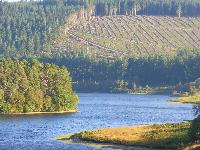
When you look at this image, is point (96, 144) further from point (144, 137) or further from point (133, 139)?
point (144, 137)

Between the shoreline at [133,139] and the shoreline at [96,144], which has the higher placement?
the shoreline at [133,139]

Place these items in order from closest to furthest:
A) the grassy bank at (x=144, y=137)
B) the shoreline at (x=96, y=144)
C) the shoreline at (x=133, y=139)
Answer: the shoreline at (x=133, y=139), the grassy bank at (x=144, y=137), the shoreline at (x=96, y=144)

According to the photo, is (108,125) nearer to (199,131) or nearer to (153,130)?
(153,130)

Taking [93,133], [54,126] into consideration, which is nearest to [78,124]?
[54,126]

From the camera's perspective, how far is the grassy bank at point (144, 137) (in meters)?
128

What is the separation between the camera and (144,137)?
137625mm

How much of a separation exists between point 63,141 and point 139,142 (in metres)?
18.5

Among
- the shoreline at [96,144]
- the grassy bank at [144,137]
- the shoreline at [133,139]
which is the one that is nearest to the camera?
Answer: the shoreline at [133,139]

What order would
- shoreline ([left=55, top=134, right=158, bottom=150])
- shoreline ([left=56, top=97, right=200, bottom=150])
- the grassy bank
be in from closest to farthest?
shoreline ([left=56, top=97, right=200, bottom=150]), the grassy bank, shoreline ([left=55, top=134, right=158, bottom=150])

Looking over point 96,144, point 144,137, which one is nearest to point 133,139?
point 144,137

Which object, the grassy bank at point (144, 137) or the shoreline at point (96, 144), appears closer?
the grassy bank at point (144, 137)

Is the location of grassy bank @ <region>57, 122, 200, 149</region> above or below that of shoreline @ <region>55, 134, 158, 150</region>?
above

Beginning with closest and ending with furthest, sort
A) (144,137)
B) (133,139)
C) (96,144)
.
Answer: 1. (96,144)
2. (133,139)
3. (144,137)

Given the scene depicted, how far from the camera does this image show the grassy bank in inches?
5032
